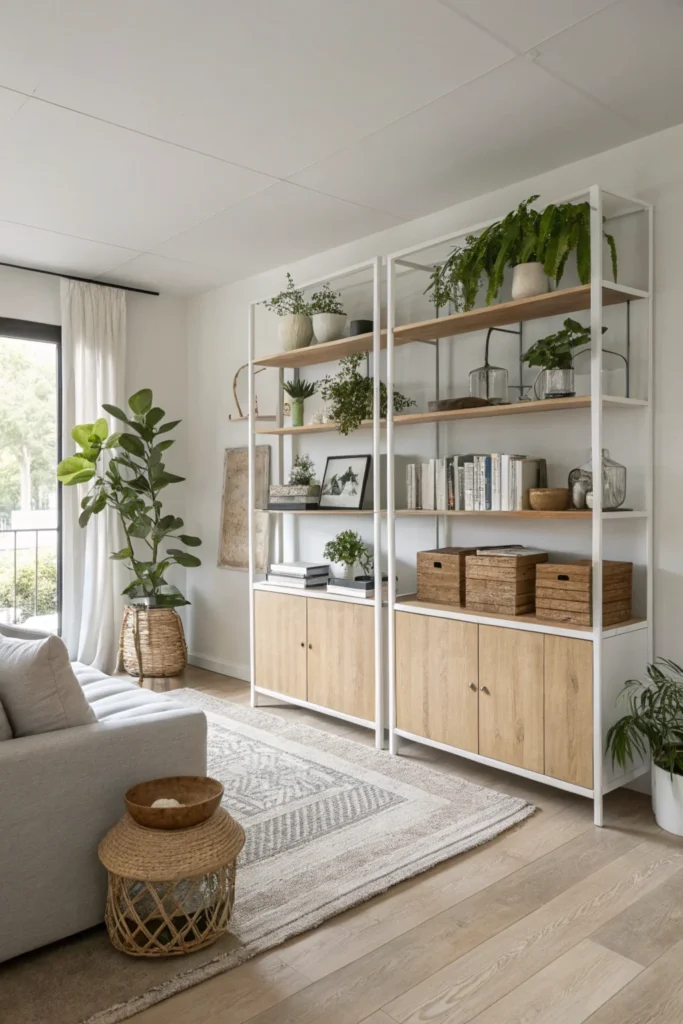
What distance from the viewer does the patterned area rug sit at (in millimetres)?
1955

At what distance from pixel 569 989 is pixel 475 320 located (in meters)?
2.46

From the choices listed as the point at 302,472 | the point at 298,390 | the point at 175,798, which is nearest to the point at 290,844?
the point at 175,798

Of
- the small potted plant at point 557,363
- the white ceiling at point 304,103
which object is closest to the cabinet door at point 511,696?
the small potted plant at point 557,363

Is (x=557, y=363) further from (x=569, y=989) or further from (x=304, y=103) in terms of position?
(x=569, y=989)

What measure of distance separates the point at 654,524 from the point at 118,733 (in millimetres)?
2151

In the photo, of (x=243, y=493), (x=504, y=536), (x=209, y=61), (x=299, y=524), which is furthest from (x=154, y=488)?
(x=209, y=61)

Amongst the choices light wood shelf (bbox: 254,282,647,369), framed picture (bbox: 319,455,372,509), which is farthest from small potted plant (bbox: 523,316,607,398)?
framed picture (bbox: 319,455,372,509)

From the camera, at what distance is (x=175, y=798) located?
7.27 ft

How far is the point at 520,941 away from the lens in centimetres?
215

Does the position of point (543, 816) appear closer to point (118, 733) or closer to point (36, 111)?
point (118, 733)

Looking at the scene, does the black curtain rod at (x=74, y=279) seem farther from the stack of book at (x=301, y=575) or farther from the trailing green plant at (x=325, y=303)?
the stack of book at (x=301, y=575)

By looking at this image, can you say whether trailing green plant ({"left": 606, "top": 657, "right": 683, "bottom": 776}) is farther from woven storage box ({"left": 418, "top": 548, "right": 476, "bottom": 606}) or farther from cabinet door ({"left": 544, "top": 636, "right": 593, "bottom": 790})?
woven storage box ({"left": 418, "top": 548, "right": 476, "bottom": 606})

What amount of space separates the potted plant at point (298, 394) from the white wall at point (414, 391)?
0.24 m

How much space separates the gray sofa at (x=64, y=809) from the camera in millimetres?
1997
